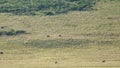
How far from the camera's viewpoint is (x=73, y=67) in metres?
37.1

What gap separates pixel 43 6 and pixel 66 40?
15.0 metres

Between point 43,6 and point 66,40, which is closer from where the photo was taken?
point 66,40

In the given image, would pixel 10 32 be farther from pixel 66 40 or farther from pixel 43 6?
pixel 43 6

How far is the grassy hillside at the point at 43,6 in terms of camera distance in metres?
59.2

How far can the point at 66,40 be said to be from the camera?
47.1 m

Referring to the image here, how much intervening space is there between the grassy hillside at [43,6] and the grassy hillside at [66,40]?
148cm

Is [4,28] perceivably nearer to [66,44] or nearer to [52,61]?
[66,44]

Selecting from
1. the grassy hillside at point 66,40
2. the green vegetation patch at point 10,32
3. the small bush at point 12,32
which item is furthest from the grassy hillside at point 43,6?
the small bush at point 12,32

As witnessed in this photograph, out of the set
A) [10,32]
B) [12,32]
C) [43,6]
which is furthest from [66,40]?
[43,6]

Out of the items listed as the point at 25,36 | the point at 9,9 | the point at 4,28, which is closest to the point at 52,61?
the point at 25,36

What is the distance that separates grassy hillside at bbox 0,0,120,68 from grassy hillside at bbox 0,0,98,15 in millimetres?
1478

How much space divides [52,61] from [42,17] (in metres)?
16.9

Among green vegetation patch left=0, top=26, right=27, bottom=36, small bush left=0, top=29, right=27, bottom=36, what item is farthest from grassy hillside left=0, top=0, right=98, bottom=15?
small bush left=0, top=29, right=27, bottom=36

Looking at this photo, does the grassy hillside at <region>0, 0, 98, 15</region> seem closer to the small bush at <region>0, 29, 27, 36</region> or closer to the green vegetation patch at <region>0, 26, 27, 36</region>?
the green vegetation patch at <region>0, 26, 27, 36</region>
